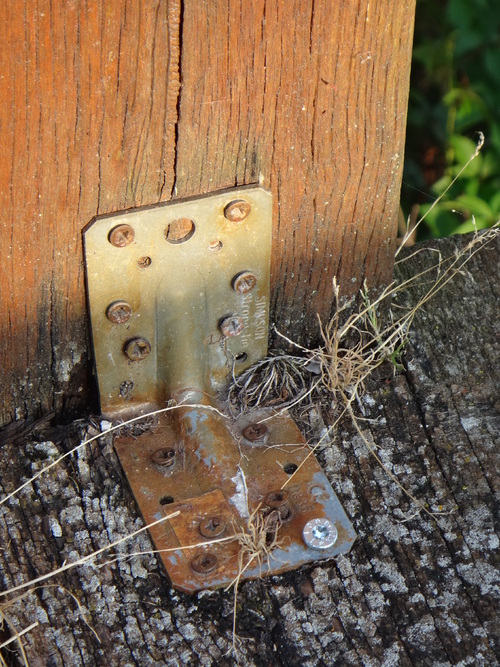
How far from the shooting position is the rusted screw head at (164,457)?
179 cm

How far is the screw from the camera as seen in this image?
1643 mm

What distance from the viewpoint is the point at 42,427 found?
189 cm

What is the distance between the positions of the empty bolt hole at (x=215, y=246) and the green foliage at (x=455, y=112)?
5.94 feet

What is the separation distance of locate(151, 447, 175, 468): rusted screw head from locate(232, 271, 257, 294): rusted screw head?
1.18ft

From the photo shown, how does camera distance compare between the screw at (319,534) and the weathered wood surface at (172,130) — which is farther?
the screw at (319,534)

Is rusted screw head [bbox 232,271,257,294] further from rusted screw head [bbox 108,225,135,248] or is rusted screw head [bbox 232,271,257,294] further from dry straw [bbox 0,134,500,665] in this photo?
rusted screw head [bbox 108,225,135,248]

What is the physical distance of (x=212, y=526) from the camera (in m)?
1.68

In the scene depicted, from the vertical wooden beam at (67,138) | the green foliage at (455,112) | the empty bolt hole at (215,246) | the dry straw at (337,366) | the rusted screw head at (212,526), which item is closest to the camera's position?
the vertical wooden beam at (67,138)

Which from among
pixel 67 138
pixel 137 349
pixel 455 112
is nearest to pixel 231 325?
pixel 137 349

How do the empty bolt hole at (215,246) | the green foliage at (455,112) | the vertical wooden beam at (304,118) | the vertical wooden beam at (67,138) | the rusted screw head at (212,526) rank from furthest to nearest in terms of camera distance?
1. the green foliage at (455,112)
2. the empty bolt hole at (215,246)
3. the rusted screw head at (212,526)
4. the vertical wooden beam at (304,118)
5. the vertical wooden beam at (67,138)

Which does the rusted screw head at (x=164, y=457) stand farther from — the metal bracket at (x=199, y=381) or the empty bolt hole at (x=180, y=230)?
the empty bolt hole at (x=180, y=230)

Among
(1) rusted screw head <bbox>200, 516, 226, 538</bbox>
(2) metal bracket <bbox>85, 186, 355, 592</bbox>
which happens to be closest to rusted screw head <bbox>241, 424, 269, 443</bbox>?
(2) metal bracket <bbox>85, 186, 355, 592</bbox>

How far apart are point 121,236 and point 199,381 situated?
0.41 metres

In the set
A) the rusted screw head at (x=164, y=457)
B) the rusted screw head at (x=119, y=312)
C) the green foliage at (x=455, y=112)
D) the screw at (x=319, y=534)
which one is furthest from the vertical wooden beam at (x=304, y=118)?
the green foliage at (x=455, y=112)
